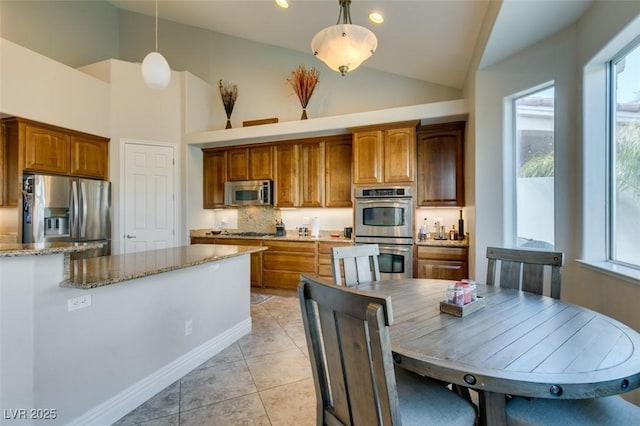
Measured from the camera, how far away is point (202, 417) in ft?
6.36

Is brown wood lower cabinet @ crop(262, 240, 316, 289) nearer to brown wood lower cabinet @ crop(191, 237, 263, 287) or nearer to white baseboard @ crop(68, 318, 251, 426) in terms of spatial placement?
brown wood lower cabinet @ crop(191, 237, 263, 287)

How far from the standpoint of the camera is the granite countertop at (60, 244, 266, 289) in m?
1.73

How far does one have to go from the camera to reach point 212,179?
17.8 feet

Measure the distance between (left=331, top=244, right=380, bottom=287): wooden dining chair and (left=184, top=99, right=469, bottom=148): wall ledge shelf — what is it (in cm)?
220

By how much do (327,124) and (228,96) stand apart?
2032mm

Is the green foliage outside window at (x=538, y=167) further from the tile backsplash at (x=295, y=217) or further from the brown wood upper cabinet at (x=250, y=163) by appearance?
the brown wood upper cabinet at (x=250, y=163)

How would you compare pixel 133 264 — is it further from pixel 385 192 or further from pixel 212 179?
pixel 212 179

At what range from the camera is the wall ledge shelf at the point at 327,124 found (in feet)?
12.3

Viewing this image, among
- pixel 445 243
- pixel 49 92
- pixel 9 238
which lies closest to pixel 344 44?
pixel 445 243

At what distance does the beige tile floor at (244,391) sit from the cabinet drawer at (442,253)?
181 cm

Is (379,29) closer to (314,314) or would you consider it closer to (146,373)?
(314,314)

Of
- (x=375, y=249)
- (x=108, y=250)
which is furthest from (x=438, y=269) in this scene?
(x=108, y=250)

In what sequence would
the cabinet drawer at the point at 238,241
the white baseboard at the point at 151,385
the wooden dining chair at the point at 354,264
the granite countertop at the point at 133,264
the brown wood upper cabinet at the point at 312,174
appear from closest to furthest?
the granite countertop at the point at 133,264 → the white baseboard at the point at 151,385 → the wooden dining chair at the point at 354,264 → the brown wood upper cabinet at the point at 312,174 → the cabinet drawer at the point at 238,241

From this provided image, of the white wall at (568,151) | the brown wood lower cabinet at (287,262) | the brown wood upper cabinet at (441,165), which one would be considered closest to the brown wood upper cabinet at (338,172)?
the brown wood lower cabinet at (287,262)
